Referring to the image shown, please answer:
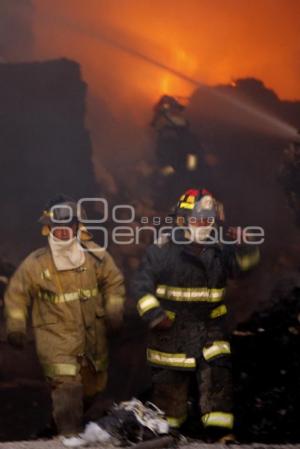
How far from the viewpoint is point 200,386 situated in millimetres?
5539

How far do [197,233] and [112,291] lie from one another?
2.62ft

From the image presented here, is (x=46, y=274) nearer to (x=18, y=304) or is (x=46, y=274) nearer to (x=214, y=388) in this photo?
(x=18, y=304)

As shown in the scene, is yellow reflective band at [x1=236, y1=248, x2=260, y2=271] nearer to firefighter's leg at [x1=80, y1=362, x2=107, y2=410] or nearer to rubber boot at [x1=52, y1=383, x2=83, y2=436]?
firefighter's leg at [x1=80, y1=362, x2=107, y2=410]

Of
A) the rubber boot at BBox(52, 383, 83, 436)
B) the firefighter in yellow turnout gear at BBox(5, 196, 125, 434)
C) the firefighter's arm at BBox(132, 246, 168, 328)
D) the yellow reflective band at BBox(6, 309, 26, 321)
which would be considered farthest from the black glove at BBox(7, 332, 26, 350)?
the firefighter's arm at BBox(132, 246, 168, 328)

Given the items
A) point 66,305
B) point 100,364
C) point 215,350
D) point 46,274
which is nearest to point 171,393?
point 215,350

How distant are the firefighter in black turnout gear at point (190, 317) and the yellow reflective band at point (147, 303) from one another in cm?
14

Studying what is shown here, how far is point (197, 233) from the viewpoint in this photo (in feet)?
18.3

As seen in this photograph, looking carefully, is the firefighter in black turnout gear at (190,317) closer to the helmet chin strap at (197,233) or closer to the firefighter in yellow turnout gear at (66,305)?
the helmet chin strap at (197,233)

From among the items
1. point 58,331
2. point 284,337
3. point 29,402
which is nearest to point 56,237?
point 58,331

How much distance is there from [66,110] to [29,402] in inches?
95.7

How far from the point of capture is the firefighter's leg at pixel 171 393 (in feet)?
18.3

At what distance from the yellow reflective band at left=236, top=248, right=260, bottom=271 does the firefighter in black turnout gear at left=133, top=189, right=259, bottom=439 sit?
0.15m

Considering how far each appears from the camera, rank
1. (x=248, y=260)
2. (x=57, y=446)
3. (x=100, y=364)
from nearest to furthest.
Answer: (x=57, y=446) < (x=100, y=364) < (x=248, y=260)

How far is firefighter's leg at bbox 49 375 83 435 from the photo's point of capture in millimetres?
Answer: 5219
